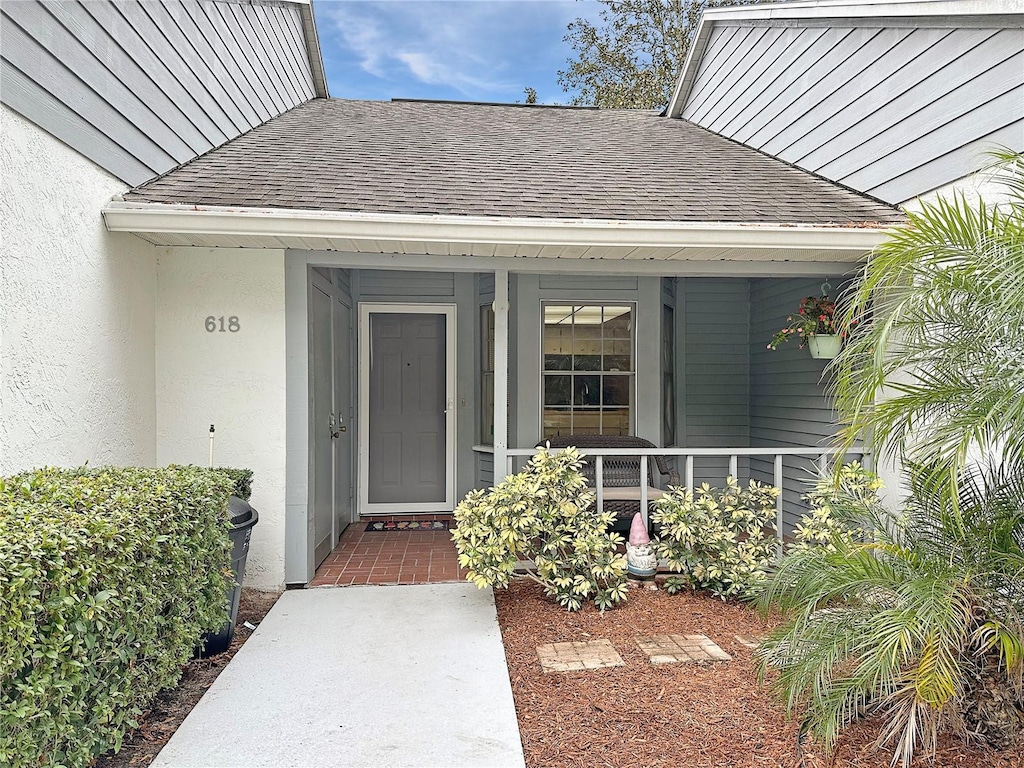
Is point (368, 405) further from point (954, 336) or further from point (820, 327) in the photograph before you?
point (954, 336)

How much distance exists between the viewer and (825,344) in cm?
479

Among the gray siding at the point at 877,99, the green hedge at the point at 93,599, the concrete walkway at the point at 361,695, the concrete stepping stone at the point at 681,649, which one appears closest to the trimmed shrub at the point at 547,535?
the concrete walkway at the point at 361,695

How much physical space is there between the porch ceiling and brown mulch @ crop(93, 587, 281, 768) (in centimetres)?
242

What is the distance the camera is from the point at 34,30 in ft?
10.1

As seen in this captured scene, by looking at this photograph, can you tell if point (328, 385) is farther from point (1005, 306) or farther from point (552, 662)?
point (1005, 306)

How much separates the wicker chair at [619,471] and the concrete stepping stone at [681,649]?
1.61 meters

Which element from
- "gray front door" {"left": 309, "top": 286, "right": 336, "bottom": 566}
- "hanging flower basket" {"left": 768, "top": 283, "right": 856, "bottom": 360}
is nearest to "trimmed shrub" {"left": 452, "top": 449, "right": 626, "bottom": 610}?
"gray front door" {"left": 309, "top": 286, "right": 336, "bottom": 566}

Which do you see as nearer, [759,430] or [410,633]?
[410,633]

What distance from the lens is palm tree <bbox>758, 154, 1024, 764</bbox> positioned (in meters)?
2.25

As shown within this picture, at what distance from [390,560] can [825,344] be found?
3.73 metres

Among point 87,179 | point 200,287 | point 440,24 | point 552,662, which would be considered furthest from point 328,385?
point 440,24

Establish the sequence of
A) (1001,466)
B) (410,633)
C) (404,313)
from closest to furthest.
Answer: (1001,466) → (410,633) → (404,313)

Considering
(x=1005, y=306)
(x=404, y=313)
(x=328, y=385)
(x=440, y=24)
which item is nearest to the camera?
(x=1005, y=306)

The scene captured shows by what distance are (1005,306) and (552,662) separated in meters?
2.55
